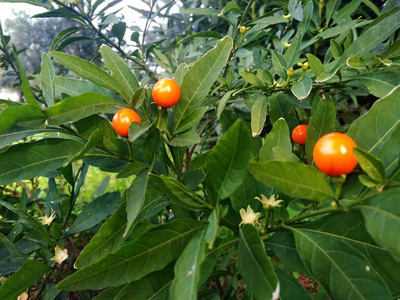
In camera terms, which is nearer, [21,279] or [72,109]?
[72,109]

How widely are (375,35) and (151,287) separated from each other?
640 millimetres

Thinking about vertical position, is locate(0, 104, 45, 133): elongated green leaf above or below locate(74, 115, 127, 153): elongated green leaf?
above

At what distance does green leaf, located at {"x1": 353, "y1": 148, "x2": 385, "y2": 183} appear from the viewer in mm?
373

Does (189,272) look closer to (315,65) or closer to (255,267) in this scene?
(255,267)

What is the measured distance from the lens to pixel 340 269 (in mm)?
426

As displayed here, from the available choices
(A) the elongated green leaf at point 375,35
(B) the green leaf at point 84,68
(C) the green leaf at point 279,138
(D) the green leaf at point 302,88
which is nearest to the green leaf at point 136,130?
(B) the green leaf at point 84,68

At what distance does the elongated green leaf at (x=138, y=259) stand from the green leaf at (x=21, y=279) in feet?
0.79

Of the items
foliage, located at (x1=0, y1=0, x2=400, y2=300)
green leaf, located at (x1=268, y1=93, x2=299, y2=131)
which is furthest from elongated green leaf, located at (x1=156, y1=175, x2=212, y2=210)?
green leaf, located at (x1=268, y1=93, x2=299, y2=131)

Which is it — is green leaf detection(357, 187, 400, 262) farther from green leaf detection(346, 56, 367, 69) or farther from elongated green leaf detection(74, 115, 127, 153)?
elongated green leaf detection(74, 115, 127, 153)

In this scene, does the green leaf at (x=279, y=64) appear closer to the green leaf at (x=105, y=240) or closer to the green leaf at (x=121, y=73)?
the green leaf at (x=121, y=73)

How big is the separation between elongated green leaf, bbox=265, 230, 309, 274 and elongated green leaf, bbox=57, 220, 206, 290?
0.14 metres

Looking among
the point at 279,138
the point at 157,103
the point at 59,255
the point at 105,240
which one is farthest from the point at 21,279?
the point at 279,138

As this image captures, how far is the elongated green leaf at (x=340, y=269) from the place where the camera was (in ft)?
1.31

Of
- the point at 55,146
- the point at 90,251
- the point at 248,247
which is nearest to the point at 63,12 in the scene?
the point at 55,146
